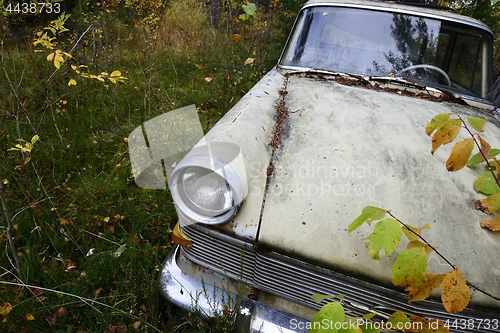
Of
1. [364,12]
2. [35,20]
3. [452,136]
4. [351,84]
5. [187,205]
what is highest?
[364,12]

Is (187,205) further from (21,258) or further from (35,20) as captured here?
(35,20)

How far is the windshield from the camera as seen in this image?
234cm

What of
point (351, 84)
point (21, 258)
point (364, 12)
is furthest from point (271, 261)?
point (364, 12)

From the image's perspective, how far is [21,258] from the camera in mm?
1876

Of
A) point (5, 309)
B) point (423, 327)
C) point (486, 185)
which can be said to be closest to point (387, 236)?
point (423, 327)

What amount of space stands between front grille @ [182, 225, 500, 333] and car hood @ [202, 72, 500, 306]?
0.06 meters

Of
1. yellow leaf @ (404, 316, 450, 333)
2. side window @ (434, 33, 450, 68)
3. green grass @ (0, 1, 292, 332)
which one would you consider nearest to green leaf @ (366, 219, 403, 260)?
yellow leaf @ (404, 316, 450, 333)

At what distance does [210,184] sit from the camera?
48.6 inches

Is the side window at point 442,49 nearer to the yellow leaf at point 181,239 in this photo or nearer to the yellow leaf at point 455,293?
the yellow leaf at point 455,293

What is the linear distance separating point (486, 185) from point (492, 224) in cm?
20

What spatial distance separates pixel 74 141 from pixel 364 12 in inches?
105

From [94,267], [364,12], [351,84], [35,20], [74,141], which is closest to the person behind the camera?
[94,267]

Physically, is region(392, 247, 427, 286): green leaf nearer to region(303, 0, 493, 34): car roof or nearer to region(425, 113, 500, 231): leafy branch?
region(425, 113, 500, 231): leafy branch

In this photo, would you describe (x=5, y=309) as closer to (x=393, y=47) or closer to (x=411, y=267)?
(x=411, y=267)
